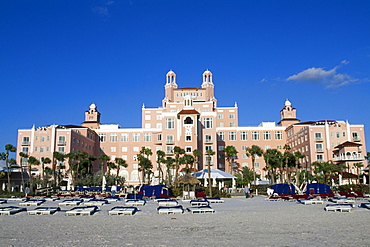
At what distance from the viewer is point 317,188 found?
3244 centimetres

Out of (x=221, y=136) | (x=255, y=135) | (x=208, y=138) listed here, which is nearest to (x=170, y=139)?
(x=208, y=138)

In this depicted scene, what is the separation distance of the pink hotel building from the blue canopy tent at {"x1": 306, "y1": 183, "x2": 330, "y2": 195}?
35.5m

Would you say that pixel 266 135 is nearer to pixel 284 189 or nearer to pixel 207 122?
pixel 207 122

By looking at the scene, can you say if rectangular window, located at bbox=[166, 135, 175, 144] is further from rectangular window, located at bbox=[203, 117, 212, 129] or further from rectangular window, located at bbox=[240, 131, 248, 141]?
rectangular window, located at bbox=[240, 131, 248, 141]

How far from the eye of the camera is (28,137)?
228 feet

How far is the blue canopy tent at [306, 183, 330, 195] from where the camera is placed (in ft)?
105

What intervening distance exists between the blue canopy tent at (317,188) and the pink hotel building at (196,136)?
35.5 m

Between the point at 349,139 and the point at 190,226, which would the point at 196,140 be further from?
the point at 190,226

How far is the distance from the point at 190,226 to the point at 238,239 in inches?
127

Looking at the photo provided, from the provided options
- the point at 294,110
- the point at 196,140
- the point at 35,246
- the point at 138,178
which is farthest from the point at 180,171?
the point at 35,246

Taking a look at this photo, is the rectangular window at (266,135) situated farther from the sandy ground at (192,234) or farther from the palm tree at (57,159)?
the sandy ground at (192,234)

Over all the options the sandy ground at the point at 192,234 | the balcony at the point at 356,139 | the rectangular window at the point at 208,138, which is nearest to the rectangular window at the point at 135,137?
the rectangular window at the point at 208,138

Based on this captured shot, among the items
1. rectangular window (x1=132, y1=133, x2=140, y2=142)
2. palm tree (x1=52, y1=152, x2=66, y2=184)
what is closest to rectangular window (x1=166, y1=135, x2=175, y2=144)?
rectangular window (x1=132, y1=133, x2=140, y2=142)

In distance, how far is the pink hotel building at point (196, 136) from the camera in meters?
69.3
